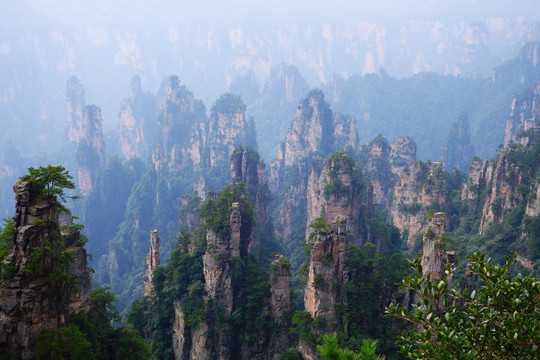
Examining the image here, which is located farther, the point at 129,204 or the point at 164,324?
the point at 129,204

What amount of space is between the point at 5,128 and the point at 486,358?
141811 millimetres

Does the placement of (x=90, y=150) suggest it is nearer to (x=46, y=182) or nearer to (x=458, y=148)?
(x=458, y=148)

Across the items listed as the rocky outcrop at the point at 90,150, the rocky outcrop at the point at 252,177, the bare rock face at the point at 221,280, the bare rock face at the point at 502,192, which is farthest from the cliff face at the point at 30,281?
the rocky outcrop at the point at 90,150

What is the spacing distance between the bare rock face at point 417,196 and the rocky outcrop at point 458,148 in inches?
1905

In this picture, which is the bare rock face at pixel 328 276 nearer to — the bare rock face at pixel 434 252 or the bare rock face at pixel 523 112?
the bare rock face at pixel 434 252

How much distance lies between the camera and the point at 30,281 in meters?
15.1

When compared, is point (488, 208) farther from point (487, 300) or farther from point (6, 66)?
point (6, 66)

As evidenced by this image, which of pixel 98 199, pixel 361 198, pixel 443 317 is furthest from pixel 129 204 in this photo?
pixel 443 317

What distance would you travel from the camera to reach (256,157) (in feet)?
171

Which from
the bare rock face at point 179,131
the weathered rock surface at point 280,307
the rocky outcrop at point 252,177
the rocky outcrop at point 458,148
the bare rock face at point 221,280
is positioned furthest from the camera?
the rocky outcrop at point 458,148

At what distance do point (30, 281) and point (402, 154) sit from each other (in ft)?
203

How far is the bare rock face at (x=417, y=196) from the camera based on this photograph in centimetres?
4569

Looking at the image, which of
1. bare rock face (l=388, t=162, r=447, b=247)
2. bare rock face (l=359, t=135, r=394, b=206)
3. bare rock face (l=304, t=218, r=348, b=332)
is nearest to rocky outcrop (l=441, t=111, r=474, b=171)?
bare rock face (l=359, t=135, r=394, b=206)

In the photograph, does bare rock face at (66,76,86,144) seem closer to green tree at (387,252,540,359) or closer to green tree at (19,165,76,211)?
green tree at (19,165,76,211)
